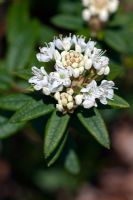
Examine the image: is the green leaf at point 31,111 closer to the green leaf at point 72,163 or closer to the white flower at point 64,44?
the white flower at point 64,44

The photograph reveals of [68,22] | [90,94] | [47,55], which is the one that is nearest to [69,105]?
[90,94]

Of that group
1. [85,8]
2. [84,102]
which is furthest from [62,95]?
[85,8]

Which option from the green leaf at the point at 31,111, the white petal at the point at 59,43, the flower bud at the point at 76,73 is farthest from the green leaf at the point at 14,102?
the flower bud at the point at 76,73

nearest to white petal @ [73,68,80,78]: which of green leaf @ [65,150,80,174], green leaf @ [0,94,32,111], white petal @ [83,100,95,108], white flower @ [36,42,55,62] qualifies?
white petal @ [83,100,95,108]

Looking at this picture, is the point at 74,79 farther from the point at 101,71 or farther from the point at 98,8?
the point at 98,8

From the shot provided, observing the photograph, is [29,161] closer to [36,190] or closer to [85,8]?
[36,190]
